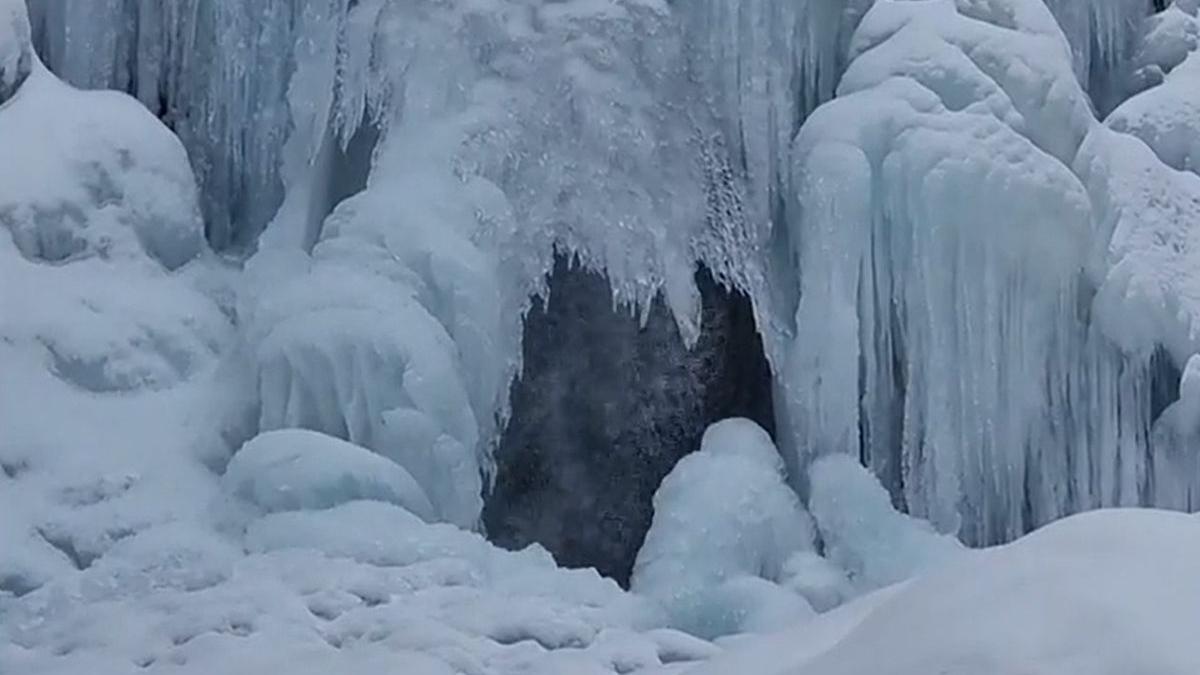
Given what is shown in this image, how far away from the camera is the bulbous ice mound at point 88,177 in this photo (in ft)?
19.9

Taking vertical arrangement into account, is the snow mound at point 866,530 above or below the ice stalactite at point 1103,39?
below

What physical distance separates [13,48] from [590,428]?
2.38 metres

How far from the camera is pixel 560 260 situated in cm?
642

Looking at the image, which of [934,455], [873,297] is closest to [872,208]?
[873,297]

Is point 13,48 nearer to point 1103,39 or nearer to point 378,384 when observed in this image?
point 378,384

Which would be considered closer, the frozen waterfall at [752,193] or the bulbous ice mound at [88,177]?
the bulbous ice mound at [88,177]

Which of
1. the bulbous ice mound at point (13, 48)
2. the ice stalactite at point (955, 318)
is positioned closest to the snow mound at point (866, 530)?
the ice stalactite at point (955, 318)

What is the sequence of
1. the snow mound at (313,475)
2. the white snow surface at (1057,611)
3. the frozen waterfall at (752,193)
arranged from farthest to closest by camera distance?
the frozen waterfall at (752,193)
the snow mound at (313,475)
the white snow surface at (1057,611)

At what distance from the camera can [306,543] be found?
526 centimetres

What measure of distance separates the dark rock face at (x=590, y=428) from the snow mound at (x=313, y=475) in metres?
1.02

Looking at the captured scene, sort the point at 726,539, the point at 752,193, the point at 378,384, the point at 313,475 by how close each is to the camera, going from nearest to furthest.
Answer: the point at 313,475, the point at 378,384, the point at 726,539, the point at 752,193

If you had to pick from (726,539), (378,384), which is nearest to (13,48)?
(378,384)

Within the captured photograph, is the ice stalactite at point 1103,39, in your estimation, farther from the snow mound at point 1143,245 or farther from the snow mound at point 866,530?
the snow mound at point 866,530

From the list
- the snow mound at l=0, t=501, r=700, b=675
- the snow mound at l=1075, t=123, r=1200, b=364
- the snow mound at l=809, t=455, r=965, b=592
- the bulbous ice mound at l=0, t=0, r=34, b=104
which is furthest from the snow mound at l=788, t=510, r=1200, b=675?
the bulbous ice mound at l=0, t=0, r=34, b=104
